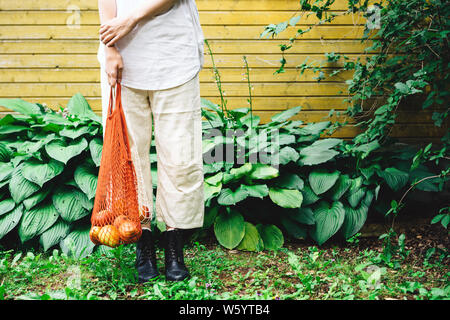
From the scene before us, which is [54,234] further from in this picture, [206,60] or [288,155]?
[206,60]

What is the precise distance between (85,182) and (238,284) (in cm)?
126

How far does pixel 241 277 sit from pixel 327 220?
861 millimetres

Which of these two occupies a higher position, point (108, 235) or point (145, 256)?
point (108, 235)

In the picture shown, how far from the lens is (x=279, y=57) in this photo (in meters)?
3.62

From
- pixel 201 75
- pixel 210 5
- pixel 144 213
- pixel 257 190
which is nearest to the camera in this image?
pixel 144 213

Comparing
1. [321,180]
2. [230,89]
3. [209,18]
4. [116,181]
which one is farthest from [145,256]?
[209,18]

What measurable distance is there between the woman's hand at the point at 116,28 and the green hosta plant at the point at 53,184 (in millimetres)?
1057

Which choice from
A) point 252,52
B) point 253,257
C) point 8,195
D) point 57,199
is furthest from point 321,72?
point 8,195

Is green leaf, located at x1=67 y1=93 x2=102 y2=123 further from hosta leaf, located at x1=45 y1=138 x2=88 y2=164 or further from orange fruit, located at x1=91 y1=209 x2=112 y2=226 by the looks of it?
orange fruit, located at x1=91 y1=209 x2=112 y2=226

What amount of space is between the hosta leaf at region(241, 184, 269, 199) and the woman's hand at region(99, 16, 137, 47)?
1.32m

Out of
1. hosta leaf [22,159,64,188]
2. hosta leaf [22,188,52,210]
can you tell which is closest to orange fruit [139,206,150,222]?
hosta leaf [22,159,64,188]

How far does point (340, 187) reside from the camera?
2715 mm

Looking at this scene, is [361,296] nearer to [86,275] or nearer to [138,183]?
[138,183]

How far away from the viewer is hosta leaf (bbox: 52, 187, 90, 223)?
2.51m
